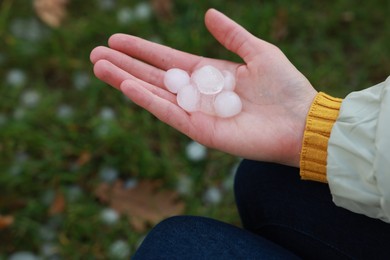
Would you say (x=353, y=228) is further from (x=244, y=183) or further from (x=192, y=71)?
(x=192, y=71)

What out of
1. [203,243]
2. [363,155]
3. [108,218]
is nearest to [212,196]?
[108,218]

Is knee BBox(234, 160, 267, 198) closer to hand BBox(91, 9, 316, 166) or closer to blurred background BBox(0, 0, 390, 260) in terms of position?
hand BBox(91, 9, 316, 166)

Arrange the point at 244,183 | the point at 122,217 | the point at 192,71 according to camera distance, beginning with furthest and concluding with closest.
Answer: the point at 122,217 → the point at 192,71 → the point at 244,183

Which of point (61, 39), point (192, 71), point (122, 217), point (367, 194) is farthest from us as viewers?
point (61, 39)

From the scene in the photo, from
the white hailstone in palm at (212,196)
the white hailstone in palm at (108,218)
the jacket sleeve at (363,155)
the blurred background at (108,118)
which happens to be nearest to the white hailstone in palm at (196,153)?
the blurred background at (108,118)

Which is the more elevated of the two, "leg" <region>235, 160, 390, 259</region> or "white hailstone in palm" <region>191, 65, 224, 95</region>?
"white hailstone in palm" <region>191, 65, 224, 95</region>

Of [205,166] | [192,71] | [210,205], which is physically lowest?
[210,205]

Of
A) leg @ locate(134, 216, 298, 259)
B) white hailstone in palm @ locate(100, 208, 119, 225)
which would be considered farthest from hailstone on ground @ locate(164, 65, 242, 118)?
white hailstone in palm @ locate(100, 208, 119, 225)

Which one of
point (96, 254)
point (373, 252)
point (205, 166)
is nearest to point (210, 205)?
point (205, 166)
